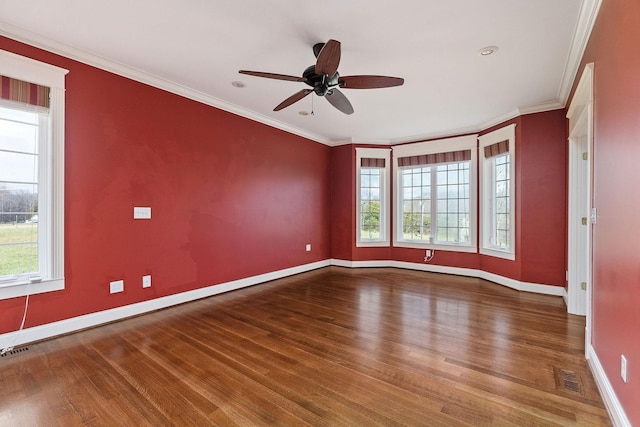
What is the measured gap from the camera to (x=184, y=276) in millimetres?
3791

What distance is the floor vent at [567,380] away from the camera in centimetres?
199

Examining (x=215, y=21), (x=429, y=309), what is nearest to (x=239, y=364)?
(x=429, y=309)

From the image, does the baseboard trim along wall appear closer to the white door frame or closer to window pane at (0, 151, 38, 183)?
the white door frame

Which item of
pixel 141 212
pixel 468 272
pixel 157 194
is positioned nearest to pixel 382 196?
pixel 468 272

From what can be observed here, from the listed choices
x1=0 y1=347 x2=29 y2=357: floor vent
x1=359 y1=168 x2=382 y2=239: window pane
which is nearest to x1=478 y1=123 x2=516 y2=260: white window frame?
x1=359 y1=168 x2=382 y2=239: window pane

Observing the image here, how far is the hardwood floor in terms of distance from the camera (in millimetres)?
1736

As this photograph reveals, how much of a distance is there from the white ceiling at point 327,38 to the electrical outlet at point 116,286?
2238 millimetres

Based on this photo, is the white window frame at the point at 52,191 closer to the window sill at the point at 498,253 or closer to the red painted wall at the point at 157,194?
the red painted wall at the point at 157,194

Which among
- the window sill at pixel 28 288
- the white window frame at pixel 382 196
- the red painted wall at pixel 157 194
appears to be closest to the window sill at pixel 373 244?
the white window frame at pixel 382 196

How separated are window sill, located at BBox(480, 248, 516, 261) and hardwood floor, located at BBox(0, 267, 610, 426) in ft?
3.26

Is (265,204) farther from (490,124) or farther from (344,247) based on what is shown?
(490,124)

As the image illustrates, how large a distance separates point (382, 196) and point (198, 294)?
13.1 ft

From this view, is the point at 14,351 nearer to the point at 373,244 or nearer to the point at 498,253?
the point at 373,244

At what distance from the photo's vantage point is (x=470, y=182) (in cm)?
534
